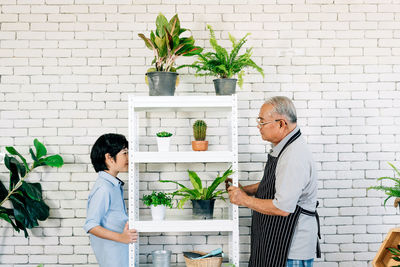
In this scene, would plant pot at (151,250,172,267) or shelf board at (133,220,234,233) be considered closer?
shelf board at (133,220,234,233)

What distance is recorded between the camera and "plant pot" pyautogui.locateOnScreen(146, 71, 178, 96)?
8.38 feet

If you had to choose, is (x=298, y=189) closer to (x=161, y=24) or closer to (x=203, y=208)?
(x=203, y=208)

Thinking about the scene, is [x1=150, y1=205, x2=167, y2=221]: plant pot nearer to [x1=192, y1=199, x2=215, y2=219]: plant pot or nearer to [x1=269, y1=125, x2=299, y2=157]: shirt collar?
[x1=192, y1=199, x2=215, y2=219]: plant pot

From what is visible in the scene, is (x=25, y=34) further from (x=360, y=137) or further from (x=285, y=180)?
(x=360, y=137)

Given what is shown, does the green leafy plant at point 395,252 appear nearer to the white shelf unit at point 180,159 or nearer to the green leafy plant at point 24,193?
the white shelf unit at point 180,159

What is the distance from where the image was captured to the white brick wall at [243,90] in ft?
10.1

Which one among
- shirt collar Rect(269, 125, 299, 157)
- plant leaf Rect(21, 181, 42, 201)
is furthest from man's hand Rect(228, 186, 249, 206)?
plant leaf Rect(21, 181, 42, 201)

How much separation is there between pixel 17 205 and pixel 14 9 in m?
1.57

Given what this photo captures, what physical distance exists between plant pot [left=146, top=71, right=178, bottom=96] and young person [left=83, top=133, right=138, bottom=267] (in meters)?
0.42

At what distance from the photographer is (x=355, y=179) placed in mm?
3104

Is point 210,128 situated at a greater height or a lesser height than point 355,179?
greater

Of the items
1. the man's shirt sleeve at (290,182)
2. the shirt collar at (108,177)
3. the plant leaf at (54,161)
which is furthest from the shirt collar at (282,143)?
the plant leaf at (54,161)

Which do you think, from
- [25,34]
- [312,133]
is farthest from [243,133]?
[25,34]

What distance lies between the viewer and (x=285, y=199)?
85.7 inches
